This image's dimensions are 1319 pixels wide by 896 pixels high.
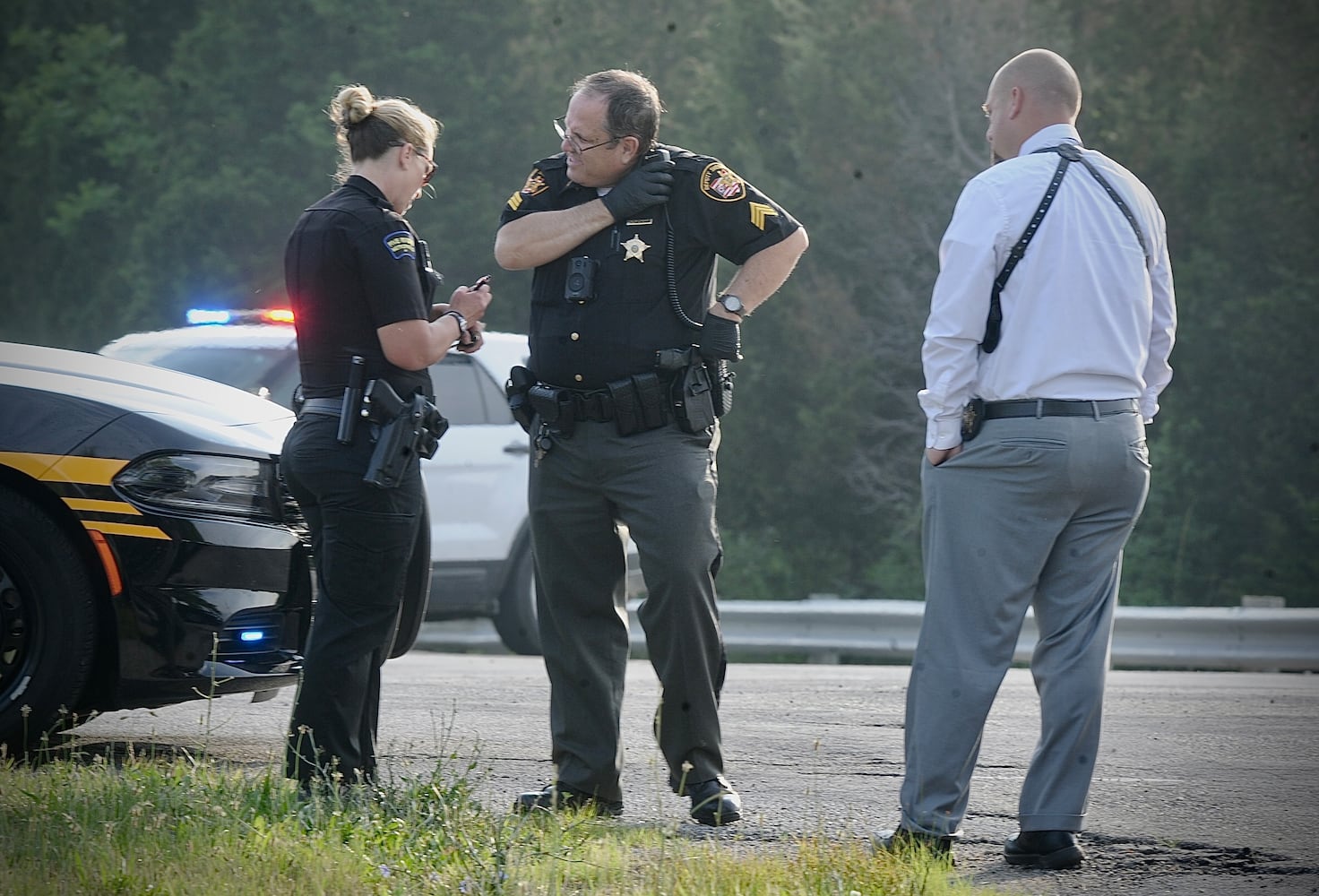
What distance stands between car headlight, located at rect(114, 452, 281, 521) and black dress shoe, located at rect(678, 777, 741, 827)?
4.93 feet

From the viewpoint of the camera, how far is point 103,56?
36.5 m

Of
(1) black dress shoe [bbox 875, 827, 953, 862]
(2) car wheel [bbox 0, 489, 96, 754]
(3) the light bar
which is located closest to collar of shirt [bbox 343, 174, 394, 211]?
(2) car wheel [bbox 0, 489, 96, 754]

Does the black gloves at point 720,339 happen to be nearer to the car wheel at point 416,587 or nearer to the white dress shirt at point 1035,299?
the white dress shirt at point 1035,299

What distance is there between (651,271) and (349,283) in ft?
2.63

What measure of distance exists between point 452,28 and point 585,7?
3046mm

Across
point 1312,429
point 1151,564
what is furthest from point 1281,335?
point 1151,564

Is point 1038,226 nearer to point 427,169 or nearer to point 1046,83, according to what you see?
point 1046,83

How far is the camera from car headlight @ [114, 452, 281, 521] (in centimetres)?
493

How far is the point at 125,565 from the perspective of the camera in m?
4.87

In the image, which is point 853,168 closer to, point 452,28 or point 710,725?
point 452,28

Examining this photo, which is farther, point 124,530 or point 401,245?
point 124,530

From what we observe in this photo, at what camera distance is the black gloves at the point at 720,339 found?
15.1 feet

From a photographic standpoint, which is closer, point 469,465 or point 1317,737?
point 1317,737

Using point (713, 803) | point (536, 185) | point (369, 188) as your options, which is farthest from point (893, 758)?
point (369, 188)
